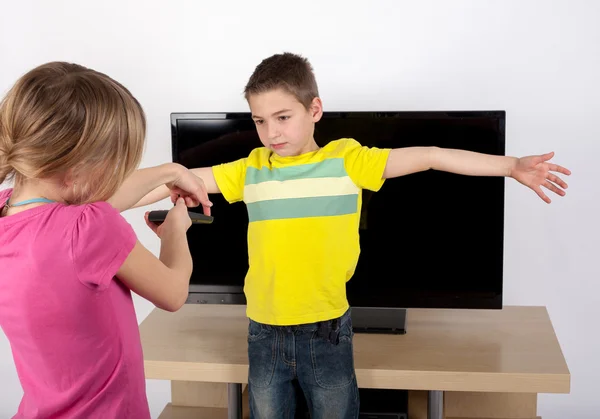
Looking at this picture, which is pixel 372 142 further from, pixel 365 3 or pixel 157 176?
pixel 157 176

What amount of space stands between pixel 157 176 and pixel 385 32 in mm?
1348

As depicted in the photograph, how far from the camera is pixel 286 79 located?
6.29 ft

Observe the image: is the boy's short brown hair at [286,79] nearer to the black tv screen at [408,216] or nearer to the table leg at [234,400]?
the black tv screen at [408,216]

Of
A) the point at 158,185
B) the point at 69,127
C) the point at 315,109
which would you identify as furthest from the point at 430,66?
the point at 69,127

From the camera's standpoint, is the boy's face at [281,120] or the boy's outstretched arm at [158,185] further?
the boy's face at [281,120]

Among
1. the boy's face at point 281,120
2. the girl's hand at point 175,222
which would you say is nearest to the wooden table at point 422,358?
the boy's face at point 281,120

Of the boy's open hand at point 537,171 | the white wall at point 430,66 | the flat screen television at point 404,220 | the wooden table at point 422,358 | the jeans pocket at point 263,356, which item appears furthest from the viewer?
the white wall at point 430,66

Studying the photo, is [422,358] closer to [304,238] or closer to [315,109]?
[304,238]

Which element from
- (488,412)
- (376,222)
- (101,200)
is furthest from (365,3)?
(101,200)

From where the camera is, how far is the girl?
120 cm

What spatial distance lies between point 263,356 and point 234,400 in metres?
0.49

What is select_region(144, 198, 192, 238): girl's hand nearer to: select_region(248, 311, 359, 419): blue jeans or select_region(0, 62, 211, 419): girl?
select_region(0, 62, 211, 419): girl

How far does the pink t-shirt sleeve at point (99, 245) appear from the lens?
1194 millimetres

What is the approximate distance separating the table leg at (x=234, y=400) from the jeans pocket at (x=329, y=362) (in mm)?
525
